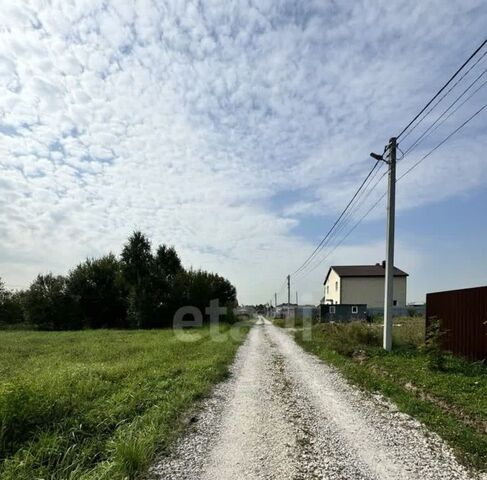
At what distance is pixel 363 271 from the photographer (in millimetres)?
55406

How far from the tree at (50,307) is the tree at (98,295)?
88cm

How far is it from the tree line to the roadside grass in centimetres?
2878

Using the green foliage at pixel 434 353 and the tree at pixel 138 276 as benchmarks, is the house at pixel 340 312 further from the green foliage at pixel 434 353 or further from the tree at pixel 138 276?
the green foliage at pixel 434 353

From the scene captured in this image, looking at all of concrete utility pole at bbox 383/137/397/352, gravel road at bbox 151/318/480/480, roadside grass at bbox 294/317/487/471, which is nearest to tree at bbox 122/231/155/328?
roadside grass at bbox 294/317/487/471

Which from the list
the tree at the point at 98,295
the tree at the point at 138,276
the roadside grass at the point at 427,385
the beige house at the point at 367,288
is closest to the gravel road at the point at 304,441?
the roadside grass at the point at 427,385

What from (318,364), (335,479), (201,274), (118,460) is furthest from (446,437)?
(201,274)

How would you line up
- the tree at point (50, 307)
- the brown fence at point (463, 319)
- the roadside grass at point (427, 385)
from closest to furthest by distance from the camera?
the roadside grass at point (427, 385) → the brown fence at point (463, 319) → the tree at point (50, 307)

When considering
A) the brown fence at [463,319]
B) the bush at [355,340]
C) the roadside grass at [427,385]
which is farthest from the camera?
the bush at [355,340]

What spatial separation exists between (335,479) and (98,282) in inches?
1820

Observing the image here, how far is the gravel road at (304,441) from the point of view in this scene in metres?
4.54

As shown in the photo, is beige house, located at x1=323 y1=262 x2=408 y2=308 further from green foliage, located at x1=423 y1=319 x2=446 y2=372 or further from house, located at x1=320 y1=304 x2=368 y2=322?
green foliage, located at x1=423 y1=319 x2=446 y2=372

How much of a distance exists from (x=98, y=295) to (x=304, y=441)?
44.7 meters

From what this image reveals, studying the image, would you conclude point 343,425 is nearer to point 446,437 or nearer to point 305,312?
point 446,437

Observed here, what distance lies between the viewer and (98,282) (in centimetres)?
4725
